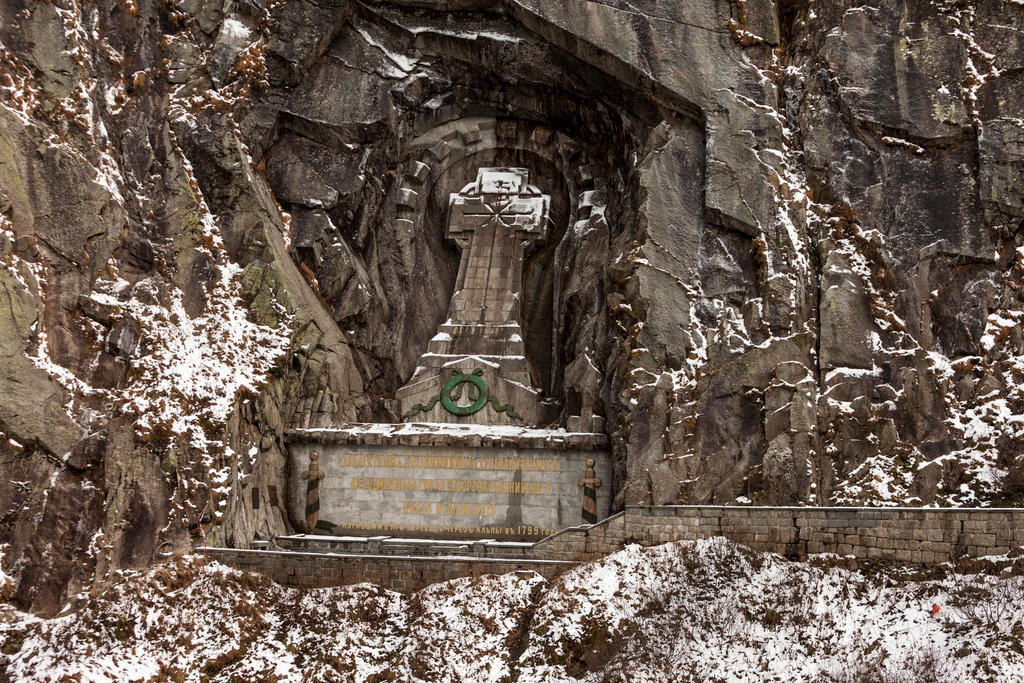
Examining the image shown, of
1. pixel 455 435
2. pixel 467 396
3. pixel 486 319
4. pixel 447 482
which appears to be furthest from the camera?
pixel 486 319

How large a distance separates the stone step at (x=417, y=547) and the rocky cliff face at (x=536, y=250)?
1694 mm

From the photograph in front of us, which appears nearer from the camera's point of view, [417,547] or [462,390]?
[417,547]

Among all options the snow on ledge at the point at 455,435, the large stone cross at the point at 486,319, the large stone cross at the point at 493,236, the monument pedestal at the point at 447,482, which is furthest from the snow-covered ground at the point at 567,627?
the large stone cross at the point at 493,236

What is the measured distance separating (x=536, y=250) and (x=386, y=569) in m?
11.7

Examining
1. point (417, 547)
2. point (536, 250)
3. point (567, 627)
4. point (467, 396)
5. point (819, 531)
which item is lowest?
point (567, 627)

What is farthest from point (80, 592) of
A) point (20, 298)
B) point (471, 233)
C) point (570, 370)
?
point (471, 233)

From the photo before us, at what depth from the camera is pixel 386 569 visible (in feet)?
56.2

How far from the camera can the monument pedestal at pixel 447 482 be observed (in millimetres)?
20906

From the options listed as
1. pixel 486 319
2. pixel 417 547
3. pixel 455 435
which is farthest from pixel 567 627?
pixel 486 319

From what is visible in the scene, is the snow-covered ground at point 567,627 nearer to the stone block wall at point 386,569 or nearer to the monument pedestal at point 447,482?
the stone block wall at point 386,569

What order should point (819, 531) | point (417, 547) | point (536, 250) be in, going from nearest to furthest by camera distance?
1. point (819, 531)
2. point (417, 547)
3. point (536, 250)

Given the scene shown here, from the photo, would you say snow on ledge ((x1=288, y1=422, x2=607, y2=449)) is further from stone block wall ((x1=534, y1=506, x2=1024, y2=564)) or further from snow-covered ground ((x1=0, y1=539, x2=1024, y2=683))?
snow-covered ground ((x1=0, y1=539, x2=1024, y2=683))

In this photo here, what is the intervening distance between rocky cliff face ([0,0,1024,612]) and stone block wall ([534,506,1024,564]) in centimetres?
196

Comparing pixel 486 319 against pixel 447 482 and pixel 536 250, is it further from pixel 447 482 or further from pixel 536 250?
pixel 447 482
